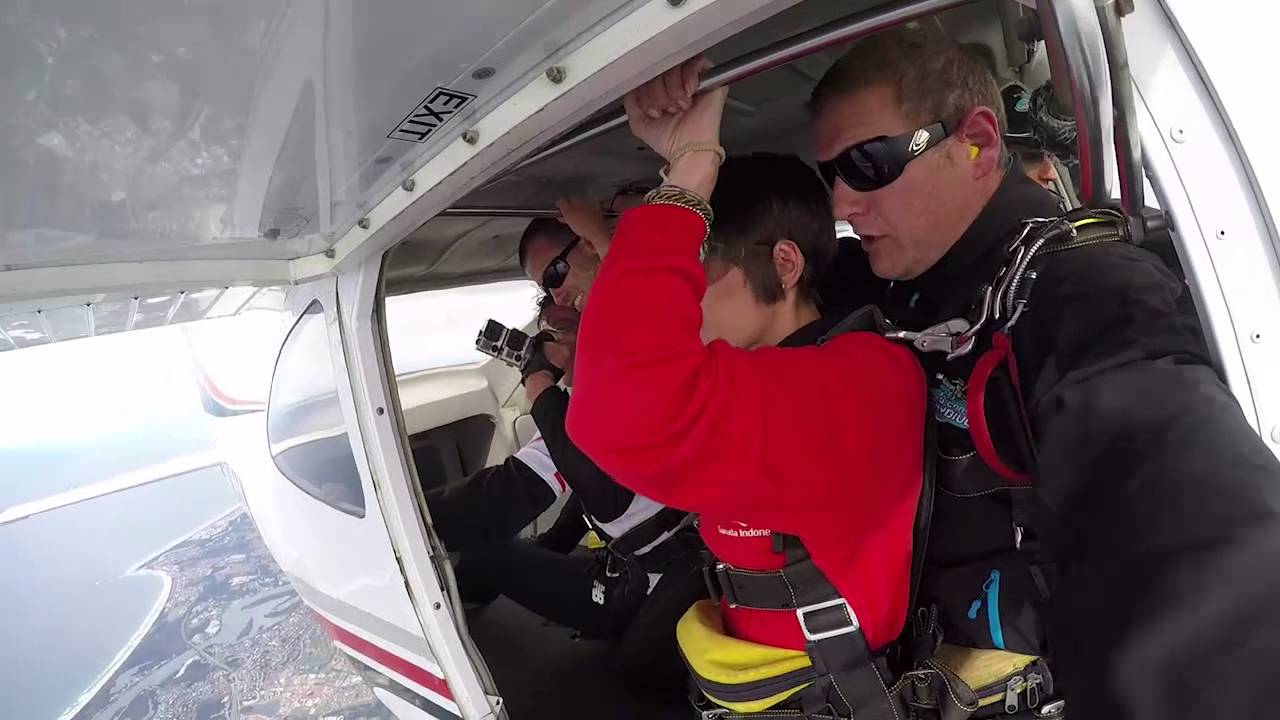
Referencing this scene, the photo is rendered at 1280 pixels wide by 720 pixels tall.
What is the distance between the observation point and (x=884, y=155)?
3.58 ft

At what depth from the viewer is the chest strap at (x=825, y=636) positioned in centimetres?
111

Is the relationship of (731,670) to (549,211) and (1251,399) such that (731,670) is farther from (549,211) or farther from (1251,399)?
(549,211)

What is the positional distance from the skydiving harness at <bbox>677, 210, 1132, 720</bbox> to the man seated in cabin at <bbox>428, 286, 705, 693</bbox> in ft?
2.24

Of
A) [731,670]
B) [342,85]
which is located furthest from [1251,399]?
[342,85]

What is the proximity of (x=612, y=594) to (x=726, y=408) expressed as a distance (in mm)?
1724

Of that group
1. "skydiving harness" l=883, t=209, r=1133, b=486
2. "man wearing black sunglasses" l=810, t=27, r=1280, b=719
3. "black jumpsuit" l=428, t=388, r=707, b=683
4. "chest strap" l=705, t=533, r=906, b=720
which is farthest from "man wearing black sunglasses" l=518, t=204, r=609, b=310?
"skydiving harness" l=883, t=209, r=1133, b=486

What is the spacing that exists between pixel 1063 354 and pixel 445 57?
84cm

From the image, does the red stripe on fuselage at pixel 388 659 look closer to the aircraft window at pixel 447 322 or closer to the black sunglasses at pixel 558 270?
the black sunglasses at pixel 558 270

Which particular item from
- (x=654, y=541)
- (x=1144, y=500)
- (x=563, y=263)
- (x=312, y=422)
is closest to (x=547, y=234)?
(x=563, y=263)

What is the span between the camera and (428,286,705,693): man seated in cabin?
2.00 meters

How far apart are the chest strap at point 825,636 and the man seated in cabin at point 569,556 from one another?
82 centimetres

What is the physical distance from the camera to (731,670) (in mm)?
1245

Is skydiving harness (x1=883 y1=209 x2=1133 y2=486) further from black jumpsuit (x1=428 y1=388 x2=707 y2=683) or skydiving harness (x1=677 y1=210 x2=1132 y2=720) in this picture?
black jumpsuit (x1=428 y1=388 x2=707 y2=683)

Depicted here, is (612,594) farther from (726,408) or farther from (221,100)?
(221,100)
